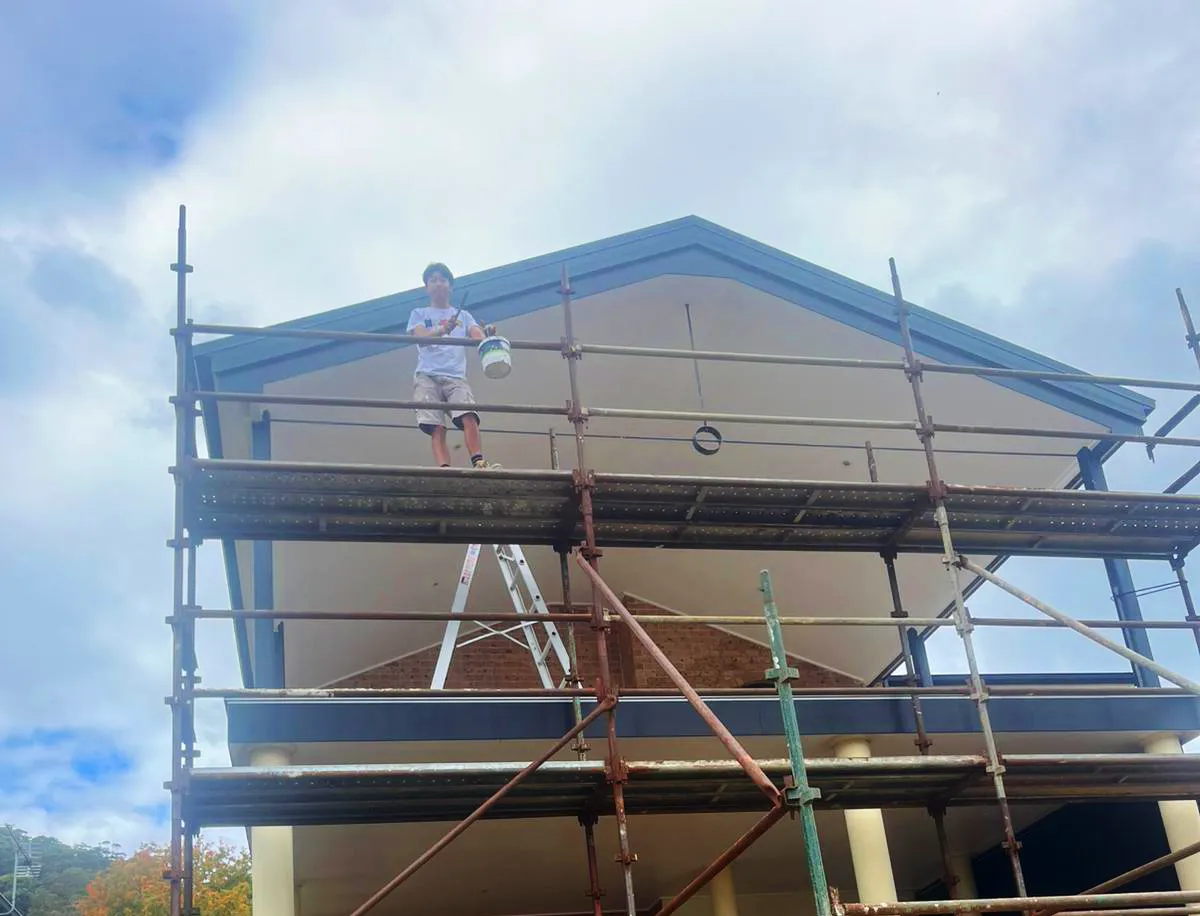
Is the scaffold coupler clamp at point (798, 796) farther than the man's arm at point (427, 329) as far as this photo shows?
No

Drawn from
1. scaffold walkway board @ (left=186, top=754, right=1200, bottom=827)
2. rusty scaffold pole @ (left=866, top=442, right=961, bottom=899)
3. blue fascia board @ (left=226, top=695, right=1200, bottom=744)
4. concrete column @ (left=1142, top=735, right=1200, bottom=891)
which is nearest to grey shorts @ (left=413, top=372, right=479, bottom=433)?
blue fascia board @ (left=226, top=695, right=1200, bottom=744)

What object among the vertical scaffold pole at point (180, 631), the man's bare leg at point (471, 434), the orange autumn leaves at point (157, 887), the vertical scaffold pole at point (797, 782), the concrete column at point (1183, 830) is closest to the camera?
the vertical scaffold pole at point (797, 782)

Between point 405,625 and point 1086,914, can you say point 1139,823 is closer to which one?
point 1086,914

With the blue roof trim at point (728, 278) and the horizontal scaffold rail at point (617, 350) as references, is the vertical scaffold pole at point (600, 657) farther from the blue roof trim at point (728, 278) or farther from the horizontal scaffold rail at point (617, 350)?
the blue roof trim at point (728, 278)

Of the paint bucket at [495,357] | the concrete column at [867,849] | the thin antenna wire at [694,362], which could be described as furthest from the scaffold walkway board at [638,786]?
the thin antenna wire at [694,362]

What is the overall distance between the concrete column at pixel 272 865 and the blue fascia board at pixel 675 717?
0.25m

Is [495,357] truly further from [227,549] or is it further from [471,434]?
[227,549]

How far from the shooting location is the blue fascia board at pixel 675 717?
28.1 ft

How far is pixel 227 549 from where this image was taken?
1054 centimetres

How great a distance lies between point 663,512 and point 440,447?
1.60 metres

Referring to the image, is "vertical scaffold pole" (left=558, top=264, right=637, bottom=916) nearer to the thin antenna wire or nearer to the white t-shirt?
the white t-shirt

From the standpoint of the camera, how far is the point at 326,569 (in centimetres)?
1198

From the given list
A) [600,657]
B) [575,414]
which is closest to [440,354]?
[575,414]

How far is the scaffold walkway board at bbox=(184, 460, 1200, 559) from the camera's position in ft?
26.2
